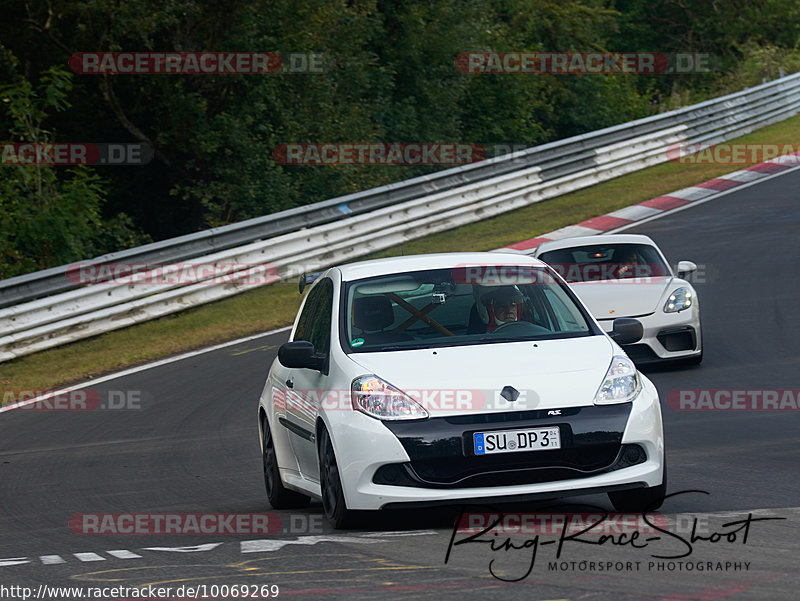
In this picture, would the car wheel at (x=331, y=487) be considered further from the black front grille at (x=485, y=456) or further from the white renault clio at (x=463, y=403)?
the black front grille at (x=485, y=456)

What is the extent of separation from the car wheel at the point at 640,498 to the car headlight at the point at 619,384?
42 centimetres

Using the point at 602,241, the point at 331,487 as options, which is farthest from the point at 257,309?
the point at 331,487

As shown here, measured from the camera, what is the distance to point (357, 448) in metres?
6.43

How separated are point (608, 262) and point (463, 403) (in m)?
8.08

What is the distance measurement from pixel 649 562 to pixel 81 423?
836 centimetres

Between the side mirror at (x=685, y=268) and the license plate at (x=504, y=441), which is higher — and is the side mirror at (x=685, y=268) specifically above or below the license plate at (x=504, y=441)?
above

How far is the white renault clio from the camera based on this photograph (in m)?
6.34

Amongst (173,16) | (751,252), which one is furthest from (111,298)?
(751,252)

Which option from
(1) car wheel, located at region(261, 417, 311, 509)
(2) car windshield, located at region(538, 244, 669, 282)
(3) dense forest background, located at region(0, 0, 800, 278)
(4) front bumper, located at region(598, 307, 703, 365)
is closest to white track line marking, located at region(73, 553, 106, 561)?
(1) car wheel, located at region(261, 417, 311, 509)

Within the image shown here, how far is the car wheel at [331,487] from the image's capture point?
21.5 ft

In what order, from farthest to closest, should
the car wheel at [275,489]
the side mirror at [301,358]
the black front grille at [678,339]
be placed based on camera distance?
the black front grille at [678,339] < the car wheel at [275,489] < the side mirror at [301,358]

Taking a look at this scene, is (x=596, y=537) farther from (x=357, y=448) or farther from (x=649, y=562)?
(x=357, y=448)

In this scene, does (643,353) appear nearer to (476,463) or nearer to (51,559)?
(476,463)

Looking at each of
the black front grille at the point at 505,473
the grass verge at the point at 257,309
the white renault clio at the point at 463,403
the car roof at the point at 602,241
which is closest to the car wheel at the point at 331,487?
the white renault clio at the point at 463,403
